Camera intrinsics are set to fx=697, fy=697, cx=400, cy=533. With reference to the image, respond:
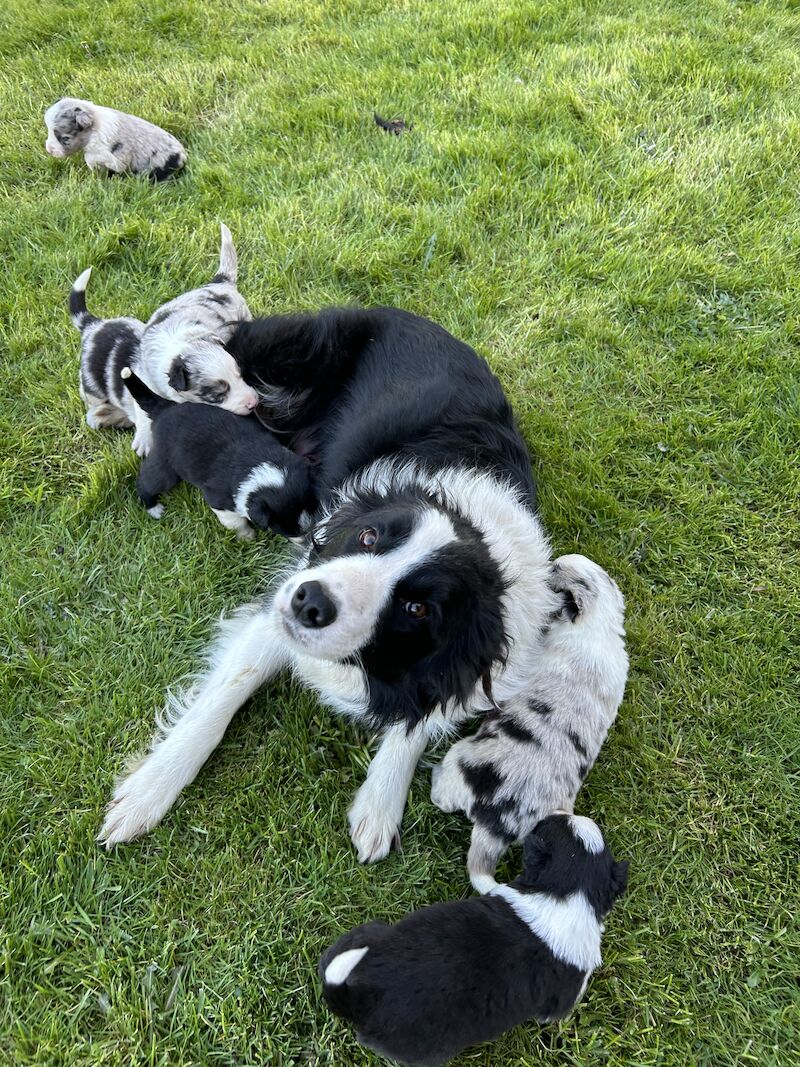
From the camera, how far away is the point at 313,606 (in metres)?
1.85

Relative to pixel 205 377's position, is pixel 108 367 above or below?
below

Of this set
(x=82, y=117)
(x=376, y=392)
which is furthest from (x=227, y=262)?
(x=82, y=117)

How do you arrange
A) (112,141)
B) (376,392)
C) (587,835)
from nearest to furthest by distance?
(587,835) < (376,392) < (112,141)

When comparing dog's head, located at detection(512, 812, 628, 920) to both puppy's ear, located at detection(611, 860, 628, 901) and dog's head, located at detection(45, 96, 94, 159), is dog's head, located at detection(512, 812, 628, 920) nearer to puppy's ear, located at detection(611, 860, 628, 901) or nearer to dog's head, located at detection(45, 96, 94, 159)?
puppy's ear, located at detection(611, 860, 628, 901)

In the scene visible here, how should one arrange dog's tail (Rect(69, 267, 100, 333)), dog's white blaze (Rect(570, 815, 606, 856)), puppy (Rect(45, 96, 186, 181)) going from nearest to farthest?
dog's white blaze (Rect(570, 815, 606, 856)) → dog's tail (Rect(69, 267, 100, 333)) → puppy (Rect(45, 96, 186, 181))

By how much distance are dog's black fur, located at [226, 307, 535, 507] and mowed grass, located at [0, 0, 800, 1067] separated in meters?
0.53

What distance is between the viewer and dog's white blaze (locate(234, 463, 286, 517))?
264 cm

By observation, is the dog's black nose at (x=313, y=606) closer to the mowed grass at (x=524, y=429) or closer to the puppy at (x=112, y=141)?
the mowed grass at (x=524, y=429)

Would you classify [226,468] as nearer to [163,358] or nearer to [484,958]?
[163,358]

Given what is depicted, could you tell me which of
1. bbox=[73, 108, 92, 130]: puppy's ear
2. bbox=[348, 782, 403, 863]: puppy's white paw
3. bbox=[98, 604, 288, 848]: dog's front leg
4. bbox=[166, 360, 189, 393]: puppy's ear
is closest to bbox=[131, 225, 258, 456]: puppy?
bbox=[166, 360, 189, 393]: puppy's ear

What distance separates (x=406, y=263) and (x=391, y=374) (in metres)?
1.29

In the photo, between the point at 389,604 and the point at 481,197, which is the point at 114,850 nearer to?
the point at 389,604

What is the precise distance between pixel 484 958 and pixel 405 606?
911 mm

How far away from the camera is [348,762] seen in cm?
239
